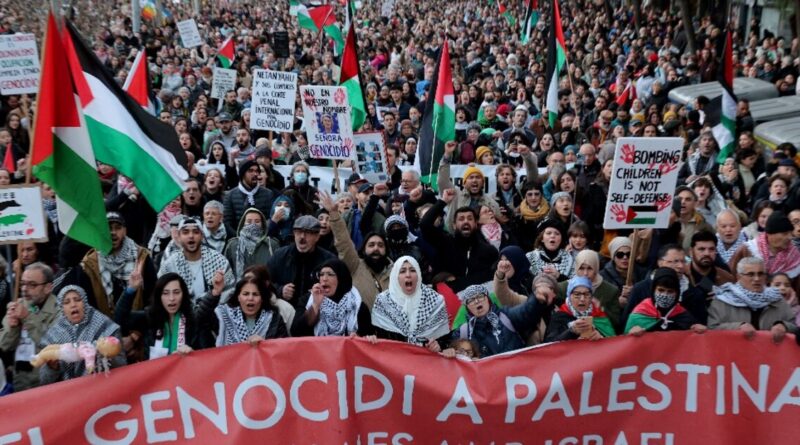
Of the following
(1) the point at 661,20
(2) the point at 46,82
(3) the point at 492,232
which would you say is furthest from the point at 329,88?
(1) the point at 661,20

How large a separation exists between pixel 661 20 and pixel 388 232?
24.3 metres

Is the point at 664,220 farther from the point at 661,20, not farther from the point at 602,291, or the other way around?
the point at 661,20

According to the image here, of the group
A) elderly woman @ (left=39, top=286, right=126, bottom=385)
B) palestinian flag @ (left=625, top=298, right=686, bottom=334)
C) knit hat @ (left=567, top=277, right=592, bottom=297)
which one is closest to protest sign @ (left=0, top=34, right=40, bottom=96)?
elderly woman @ (left=39, top=286, right=126, bottom=385)

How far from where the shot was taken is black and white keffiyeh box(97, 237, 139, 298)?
22.6 ft

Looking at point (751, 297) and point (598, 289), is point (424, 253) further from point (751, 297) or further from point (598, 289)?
point (751, 297)

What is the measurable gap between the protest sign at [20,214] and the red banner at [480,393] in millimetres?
1356

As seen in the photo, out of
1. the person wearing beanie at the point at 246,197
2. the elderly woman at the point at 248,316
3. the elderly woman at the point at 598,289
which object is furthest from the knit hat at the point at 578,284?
the person wearing beanie at the point at 246,197

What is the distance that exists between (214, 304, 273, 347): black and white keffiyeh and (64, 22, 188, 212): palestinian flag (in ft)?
3.36

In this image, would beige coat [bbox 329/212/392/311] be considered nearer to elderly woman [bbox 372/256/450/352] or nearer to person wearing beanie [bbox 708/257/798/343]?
elderly woman [bbox 372/256/450/352]

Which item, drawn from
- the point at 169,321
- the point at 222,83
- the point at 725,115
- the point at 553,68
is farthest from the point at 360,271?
the point at 222,83

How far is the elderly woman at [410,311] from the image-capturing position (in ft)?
19.2

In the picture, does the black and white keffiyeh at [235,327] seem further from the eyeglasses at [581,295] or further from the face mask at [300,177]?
the face mask at [300,177]

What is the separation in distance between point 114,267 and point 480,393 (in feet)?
9.60

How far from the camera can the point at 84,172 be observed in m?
6.05
